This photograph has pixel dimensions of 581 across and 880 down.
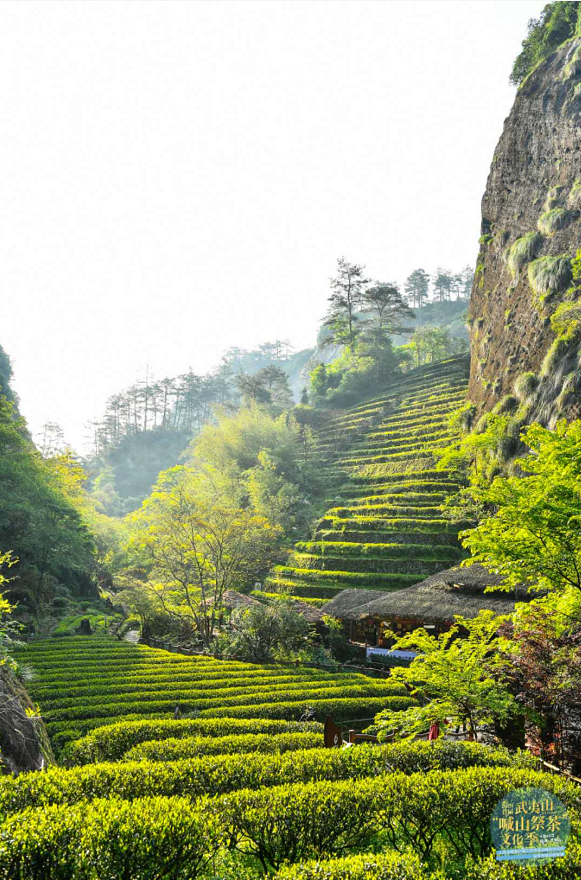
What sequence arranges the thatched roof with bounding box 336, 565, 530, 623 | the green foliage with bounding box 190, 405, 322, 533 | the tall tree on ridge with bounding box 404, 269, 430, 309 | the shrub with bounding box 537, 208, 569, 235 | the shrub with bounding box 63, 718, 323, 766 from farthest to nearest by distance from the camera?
the tall tree on ridge with bounding box 404, 269, 430, 309 → the green foliage with bounding box 190, 405, 322, 533 → the shrub with bounding box 537, 208, 569, 235 → the thatched roof with bounding box 336, 565, 530, 623 → the shrub with bounding box 63, 718, 323, 766

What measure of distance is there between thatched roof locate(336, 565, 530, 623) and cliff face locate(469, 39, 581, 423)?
871 cm

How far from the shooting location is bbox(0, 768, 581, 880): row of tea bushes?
4949 mm

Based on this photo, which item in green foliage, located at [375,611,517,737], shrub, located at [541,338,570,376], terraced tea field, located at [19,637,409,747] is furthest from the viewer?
shrub, located at [541,338,570,376]

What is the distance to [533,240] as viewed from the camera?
3067 cm

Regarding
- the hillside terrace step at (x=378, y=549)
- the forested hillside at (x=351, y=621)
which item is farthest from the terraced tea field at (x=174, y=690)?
the hillside terrace step at (x=378, y=549)

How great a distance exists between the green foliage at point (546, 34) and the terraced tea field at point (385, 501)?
25209mm

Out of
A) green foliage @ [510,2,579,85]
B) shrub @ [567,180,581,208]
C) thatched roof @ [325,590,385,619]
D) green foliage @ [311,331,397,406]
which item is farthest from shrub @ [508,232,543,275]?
green foliage @ [311,331,397,406]

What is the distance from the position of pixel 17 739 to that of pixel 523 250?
33994mm

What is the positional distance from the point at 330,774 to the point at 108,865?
4189 millimetres

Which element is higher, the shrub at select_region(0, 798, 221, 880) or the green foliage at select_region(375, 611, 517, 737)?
the shrub at select_region(0, 798, 221, 880)

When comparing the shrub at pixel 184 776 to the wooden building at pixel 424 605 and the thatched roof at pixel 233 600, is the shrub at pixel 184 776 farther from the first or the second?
the thatched roof at pixel 233 600

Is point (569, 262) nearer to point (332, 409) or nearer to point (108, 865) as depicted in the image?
point (108, 865)

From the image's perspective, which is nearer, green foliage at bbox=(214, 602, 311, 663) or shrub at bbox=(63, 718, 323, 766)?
shrub at bbox=(63, 718, 323, 766)

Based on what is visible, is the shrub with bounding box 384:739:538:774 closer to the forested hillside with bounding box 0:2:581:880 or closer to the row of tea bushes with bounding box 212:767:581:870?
the forested hillside with bounding box 0:2:581:880
